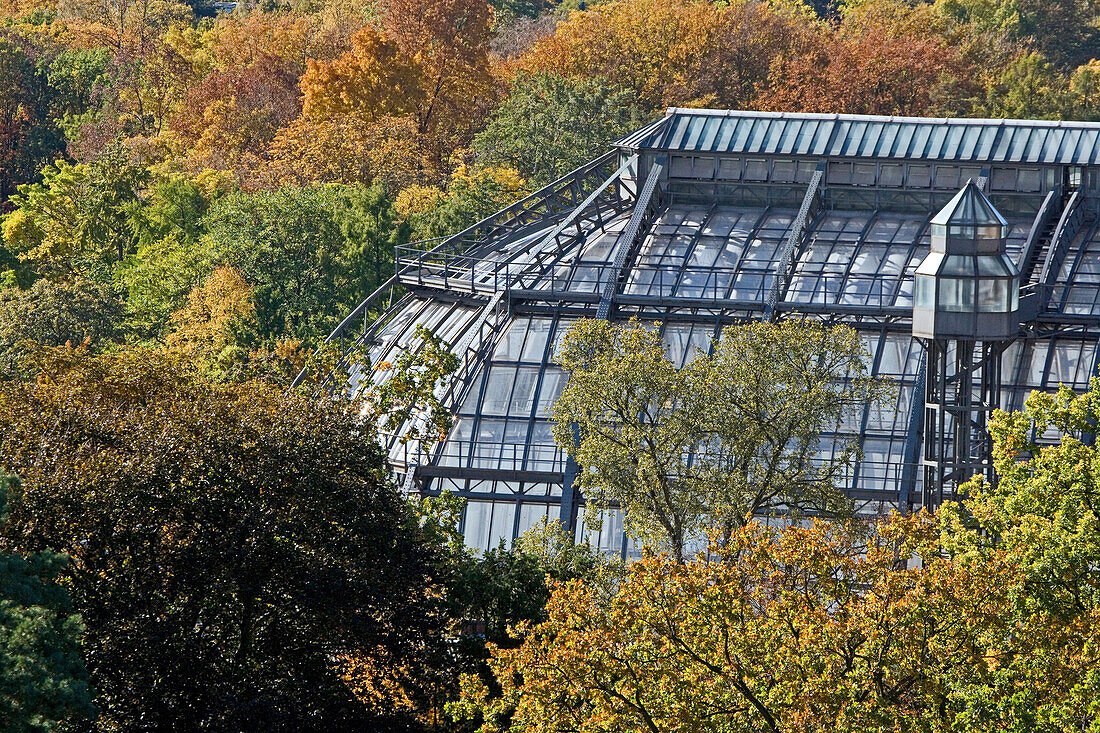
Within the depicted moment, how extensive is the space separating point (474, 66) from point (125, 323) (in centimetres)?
3598

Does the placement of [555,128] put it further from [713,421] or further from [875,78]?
[713,421]

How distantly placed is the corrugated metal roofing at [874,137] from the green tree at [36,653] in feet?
112

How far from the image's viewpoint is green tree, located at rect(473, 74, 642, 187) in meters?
86.7

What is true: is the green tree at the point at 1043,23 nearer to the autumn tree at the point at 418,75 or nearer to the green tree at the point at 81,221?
the autumn tree at the point at 418,75

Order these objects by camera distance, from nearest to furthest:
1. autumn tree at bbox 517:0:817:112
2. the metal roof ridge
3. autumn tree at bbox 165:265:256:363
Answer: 1. the metal roof ridge
2. autumn tree at bbox 165:265:256:363
3. autumn tree at bbox 517:0:817:112

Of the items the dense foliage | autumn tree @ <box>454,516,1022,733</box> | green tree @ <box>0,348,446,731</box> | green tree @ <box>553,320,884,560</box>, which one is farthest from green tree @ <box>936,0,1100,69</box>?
autumn tree @ <box>454,516,1022,733</box>

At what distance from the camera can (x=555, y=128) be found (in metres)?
87.9

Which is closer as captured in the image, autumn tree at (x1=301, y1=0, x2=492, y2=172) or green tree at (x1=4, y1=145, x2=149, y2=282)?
green tree at (x1=4, y1=145, x2=149, y2=282)

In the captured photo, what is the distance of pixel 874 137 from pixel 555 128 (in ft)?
94.9

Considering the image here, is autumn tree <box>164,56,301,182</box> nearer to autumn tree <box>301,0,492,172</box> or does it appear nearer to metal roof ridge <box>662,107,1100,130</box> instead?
autumn tree <box>301,0,492,172</box>

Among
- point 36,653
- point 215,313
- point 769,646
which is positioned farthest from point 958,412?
point 215,313

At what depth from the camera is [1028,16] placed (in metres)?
132

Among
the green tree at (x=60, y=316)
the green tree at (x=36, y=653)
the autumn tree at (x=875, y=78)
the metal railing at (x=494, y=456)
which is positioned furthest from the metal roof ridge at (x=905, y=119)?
the green tree at (x=36, y=653)

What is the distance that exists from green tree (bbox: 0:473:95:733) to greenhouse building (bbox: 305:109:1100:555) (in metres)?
15.6
